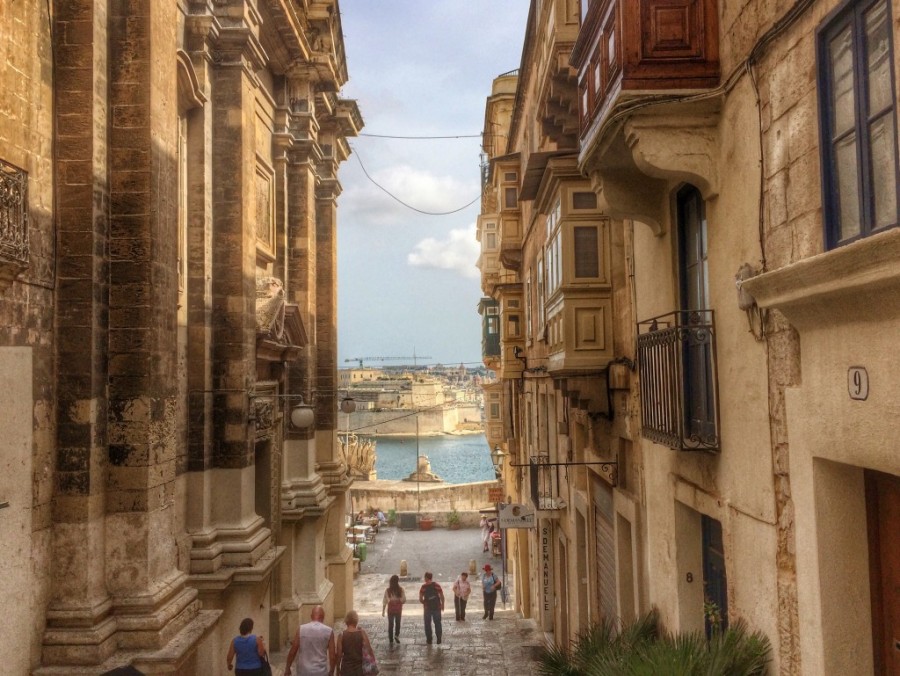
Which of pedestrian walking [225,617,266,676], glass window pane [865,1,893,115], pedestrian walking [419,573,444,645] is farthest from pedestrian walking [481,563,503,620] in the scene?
glass window pane [865,1,893,115]

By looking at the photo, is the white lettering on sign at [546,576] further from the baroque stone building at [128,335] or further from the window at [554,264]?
the window at [554,264]

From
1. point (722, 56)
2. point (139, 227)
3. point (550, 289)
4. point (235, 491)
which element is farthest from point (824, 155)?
point (235, 491)

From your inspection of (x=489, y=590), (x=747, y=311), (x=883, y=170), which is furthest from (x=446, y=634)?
(x=883, y=170)

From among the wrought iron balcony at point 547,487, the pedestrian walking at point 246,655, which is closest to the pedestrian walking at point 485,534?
the wrought iron balcony at point 547,487

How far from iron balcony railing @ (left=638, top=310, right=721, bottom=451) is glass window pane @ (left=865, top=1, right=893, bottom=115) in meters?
2.24

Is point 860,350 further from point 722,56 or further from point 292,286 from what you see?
point 292,286

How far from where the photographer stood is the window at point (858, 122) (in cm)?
332

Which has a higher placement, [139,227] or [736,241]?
[139,227]

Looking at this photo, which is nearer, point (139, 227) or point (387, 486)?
point (139, 227)

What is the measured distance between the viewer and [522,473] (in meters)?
21.8

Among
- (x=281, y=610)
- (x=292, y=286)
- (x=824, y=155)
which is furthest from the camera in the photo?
(x=292, y=286)

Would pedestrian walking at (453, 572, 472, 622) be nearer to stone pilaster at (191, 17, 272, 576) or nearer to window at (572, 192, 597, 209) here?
stone pilaster at (191, 17, 272, 576)

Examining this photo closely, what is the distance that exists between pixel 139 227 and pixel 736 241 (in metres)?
5.22

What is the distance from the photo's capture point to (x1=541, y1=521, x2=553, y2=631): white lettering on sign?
50.0 ft
